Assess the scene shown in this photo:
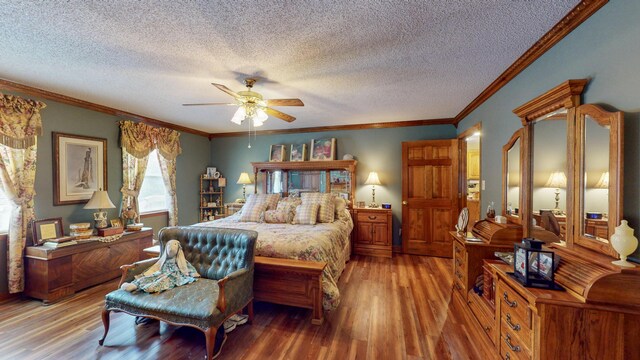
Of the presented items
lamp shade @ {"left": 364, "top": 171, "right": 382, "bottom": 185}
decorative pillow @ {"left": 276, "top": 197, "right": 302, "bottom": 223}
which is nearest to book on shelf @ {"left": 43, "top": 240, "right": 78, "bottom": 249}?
decorative pillow @ {"left": 276, "top": 197, "right": 302, "bottom": 223}

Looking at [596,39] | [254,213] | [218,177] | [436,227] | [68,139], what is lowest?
[436,227]

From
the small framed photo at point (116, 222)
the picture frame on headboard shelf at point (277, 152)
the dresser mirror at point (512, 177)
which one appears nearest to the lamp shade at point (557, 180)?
the dresser mirror at point (512, 177)

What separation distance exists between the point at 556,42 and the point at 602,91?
2.10ft

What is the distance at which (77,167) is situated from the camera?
11.4 ft

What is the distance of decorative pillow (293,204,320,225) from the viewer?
12.7 ft

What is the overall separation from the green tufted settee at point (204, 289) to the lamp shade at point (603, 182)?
256 centimetres

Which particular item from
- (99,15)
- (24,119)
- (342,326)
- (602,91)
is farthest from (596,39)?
(24,119)

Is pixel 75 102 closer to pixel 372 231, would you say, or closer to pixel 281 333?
pixel 281 333

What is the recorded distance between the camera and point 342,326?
2.41 metres

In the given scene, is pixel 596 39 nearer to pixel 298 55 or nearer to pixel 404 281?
pixel 298 55

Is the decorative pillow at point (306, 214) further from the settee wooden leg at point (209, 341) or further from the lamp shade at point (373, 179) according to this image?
the settee wooden leg at point (209, 341)

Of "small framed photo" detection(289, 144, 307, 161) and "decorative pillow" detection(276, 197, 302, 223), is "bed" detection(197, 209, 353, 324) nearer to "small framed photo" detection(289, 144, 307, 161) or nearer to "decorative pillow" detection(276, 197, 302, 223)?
"decorative pillow" detection(276, 197, 302, 223)

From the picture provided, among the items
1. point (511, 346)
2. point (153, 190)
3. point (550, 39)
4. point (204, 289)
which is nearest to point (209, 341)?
point (204, 289)

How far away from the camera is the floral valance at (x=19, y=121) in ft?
9.16
